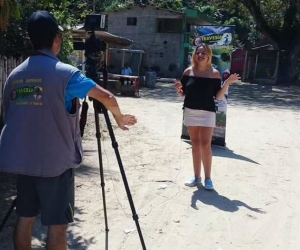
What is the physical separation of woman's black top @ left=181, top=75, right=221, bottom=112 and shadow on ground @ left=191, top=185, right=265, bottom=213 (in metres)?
1.02

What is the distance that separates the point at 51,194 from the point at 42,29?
0.99 m

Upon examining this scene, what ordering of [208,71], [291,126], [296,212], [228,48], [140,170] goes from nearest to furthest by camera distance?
[296,212]
[208,71]
[140,170]
[228,48]
[291,126]

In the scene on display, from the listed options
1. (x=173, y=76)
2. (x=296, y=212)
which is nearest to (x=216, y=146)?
(x=296, y=212)

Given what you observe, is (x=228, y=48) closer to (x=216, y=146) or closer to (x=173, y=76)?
(x=216, y=146)

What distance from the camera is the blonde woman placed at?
19.0 feet

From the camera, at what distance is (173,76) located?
3144 centimetres

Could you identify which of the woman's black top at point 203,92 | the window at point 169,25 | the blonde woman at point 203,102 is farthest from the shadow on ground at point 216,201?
the window at point 169,25

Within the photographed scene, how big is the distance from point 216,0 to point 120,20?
646 centimetres

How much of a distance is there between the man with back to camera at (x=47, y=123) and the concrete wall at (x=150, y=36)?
28109 millimetres

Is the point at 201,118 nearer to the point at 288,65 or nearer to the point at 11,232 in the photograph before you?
the point at 11,232

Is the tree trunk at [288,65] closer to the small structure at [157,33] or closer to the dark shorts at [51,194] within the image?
the small structure at [157,33]

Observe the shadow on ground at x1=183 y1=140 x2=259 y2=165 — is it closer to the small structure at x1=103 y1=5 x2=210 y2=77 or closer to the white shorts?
the white shorts

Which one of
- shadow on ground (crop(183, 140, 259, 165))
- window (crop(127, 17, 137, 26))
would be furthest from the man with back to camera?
window (crop(127, 17, 137, 26))

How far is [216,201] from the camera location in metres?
5.49
